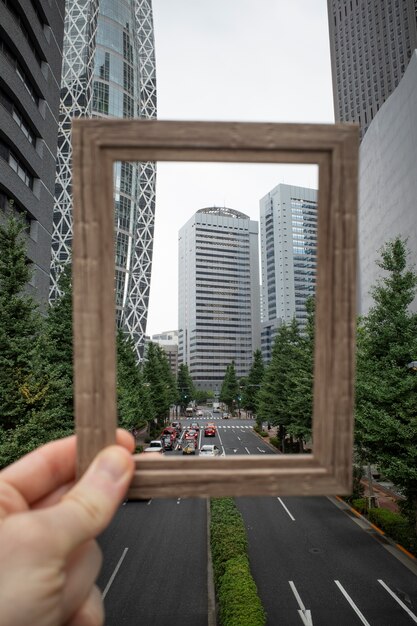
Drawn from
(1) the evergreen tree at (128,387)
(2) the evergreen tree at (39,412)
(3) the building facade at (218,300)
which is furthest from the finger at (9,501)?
(3) the building facade at (218,300)

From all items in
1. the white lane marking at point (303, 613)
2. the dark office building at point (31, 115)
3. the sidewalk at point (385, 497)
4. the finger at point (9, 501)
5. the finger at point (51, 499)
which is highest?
the dark office building at point (31, 115)

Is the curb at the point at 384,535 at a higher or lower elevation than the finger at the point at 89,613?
lower

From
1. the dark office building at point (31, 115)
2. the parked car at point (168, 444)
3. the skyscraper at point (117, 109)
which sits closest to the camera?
the dark office building at point (31, 115)

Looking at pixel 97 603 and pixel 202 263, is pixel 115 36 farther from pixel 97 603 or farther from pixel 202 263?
pixel 97 603

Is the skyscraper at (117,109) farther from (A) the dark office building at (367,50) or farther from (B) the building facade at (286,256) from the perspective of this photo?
(B) the building facade at (286,256)

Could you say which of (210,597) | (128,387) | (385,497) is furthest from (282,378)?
(210,597)

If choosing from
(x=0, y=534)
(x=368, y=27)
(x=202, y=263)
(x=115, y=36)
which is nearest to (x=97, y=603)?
(x=0, y=534)

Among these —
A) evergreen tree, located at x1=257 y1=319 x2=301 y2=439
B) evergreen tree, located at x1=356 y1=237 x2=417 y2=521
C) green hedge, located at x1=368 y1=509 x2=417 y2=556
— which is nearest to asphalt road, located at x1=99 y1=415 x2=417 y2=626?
green hedge, located at x1=368 y1=509 x2=417 y2=556
